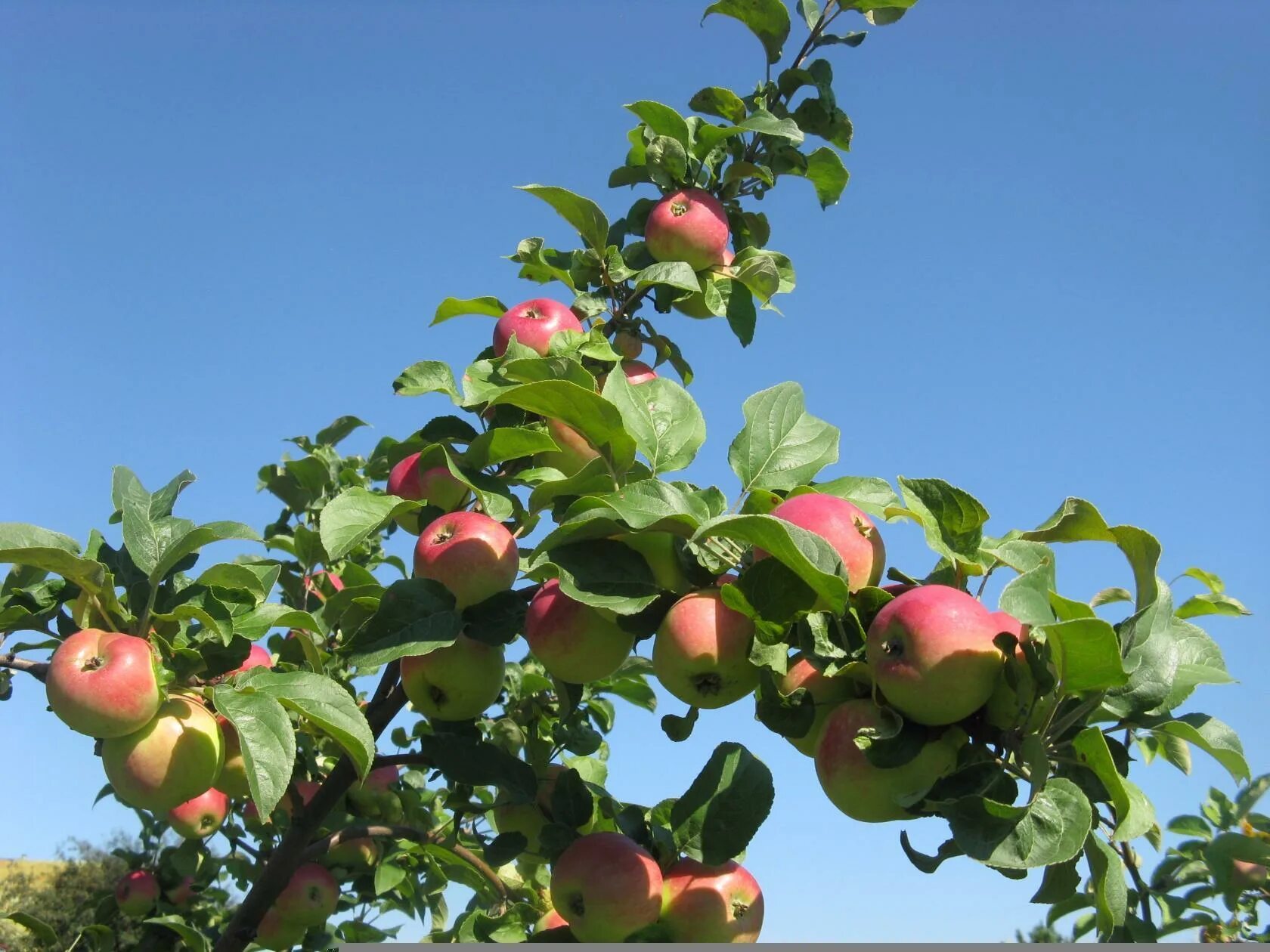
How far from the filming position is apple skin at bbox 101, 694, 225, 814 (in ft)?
5.98

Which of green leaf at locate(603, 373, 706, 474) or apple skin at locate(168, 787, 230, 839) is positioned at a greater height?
green leaf at locate(603, 373, 706, 474)

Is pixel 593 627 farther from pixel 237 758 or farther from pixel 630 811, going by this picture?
pixel 237 758

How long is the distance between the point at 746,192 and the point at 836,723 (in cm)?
167

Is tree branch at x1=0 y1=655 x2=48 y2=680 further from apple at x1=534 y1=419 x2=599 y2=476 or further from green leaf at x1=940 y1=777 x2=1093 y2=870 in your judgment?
green leaf at x1=940 y1=777 x2=1093 y2=870

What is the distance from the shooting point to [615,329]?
262 centimetres

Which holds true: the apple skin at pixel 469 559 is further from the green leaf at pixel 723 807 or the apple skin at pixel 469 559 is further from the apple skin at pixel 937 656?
the apple skin at pixel 937 656

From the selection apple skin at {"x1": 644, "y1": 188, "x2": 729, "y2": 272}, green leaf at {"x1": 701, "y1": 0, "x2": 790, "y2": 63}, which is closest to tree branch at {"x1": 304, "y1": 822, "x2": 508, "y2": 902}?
apple skin at {"x1": 644, "y1": 188, "x2": 729, "y2": 272}

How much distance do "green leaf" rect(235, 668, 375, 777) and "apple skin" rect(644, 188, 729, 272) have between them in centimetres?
130

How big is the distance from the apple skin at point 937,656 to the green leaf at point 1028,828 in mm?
131

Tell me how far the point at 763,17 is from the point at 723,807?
6.40 feet

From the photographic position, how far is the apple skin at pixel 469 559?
189cm

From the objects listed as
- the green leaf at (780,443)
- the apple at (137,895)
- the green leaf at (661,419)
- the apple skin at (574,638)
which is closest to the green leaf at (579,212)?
the green leaf at (661,419)

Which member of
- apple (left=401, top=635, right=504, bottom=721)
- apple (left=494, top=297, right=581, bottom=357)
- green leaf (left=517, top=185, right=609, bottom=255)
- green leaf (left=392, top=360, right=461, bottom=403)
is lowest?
apple (left=401, top=635, right=504, bottom=721)

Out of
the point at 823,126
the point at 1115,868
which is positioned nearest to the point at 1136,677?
the point at 1115,868
